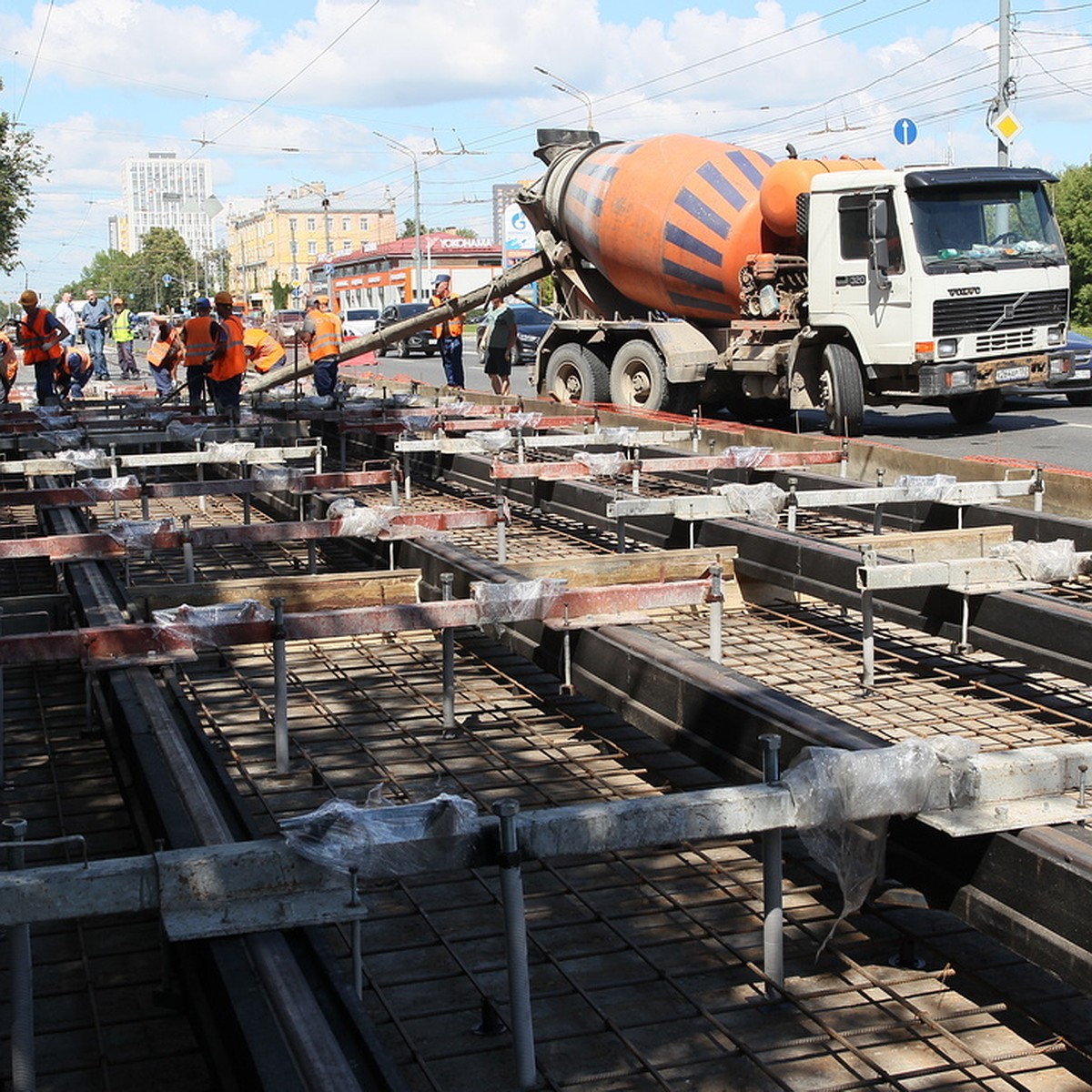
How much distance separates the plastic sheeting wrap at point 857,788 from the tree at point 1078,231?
4596 cm

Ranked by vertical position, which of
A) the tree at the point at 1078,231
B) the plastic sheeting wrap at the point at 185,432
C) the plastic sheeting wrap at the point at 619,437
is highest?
the tree at the point at 1078,231

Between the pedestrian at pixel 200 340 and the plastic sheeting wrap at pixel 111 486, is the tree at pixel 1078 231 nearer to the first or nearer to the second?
the pedestrian at pixel 200 340

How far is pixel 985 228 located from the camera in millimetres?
17703

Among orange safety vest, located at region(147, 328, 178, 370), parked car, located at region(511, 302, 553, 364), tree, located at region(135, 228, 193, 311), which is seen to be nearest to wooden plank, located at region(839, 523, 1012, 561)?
orange safety vest, located at region(147, 328, 178, 370)

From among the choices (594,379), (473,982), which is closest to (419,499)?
(594,379)

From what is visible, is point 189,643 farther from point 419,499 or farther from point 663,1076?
point 419,499

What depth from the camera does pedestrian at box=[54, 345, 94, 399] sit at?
950 inches

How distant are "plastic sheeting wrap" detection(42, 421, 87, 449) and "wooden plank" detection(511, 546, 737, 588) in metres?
8.48

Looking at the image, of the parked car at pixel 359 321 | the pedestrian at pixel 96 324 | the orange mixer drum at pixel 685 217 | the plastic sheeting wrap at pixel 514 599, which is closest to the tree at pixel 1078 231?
the parked car at pixel 359 321

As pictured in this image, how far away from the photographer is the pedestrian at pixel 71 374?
950 inches

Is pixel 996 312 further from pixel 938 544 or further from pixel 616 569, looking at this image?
pixel 616 569

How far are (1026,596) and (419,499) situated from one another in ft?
28.4

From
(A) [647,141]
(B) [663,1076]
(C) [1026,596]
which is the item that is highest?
(A) [647,141]

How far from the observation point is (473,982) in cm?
446
